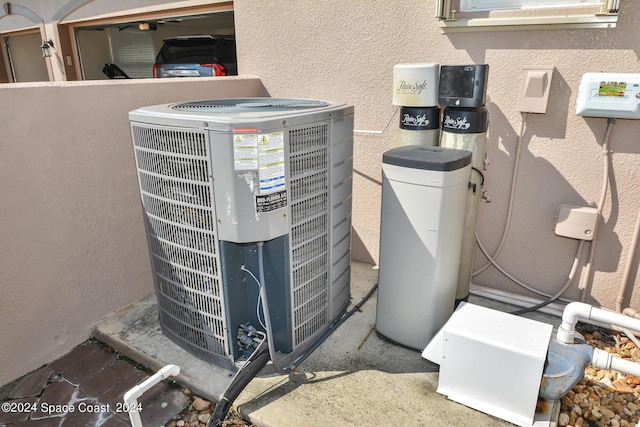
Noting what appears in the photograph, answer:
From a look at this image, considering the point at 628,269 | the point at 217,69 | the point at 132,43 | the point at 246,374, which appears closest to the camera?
the point at 246,374

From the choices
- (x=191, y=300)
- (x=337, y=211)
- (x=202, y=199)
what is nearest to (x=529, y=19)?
(x=337, y=211)

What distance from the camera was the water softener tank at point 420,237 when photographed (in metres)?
1.80

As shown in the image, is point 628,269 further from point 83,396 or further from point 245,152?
point 83,396

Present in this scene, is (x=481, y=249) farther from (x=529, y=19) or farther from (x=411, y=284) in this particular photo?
(x=529, y=19)

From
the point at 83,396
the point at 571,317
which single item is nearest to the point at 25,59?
the point at 83,396

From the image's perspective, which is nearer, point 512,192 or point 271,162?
point 271,162

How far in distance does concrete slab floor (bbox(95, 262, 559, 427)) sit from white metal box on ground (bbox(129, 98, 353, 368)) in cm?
11

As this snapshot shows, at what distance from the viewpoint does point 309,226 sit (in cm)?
188

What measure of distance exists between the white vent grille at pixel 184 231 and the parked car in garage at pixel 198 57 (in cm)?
332

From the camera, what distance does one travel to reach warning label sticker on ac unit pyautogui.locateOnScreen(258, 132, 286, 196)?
159 centimetres

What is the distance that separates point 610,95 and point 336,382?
186 centimetres

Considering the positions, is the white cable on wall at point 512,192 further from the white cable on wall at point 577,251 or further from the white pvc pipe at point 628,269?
Result: the white pvc pipe at point 628,269

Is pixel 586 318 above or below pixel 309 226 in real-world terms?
below

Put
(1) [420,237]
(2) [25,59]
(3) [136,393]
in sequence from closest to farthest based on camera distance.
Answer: (3) [136,393] → (1) [420,237] → (2) [25,59]
